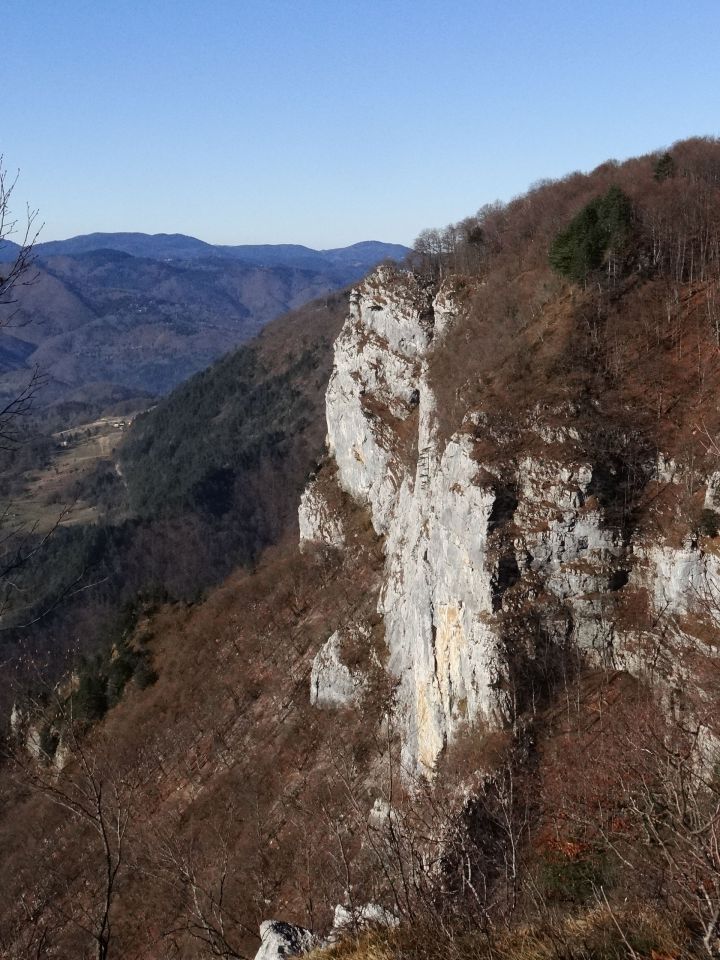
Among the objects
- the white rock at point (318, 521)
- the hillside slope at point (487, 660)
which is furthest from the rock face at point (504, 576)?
the white rock at point (318, 521)

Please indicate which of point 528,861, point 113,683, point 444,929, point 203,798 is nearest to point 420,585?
point 528,861

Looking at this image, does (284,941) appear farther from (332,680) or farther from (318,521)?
(318,521)

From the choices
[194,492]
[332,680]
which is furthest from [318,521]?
[194,492]

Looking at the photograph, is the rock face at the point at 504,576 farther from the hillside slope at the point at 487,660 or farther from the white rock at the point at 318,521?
the white rock at the point at 318,521

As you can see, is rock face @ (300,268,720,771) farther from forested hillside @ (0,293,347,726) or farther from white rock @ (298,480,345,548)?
forested hillside @ (0,293,347,726)

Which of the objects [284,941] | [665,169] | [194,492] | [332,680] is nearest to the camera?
[284,941]

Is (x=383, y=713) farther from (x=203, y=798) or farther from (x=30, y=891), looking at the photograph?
(x=30, y=891)

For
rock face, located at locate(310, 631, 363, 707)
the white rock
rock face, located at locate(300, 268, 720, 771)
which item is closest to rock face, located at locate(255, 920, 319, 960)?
rock face, located at locate(300, 268, 720, 771)

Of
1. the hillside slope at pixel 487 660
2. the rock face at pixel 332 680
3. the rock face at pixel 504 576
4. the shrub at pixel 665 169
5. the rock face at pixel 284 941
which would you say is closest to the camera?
the rock face at pixel 284 941
